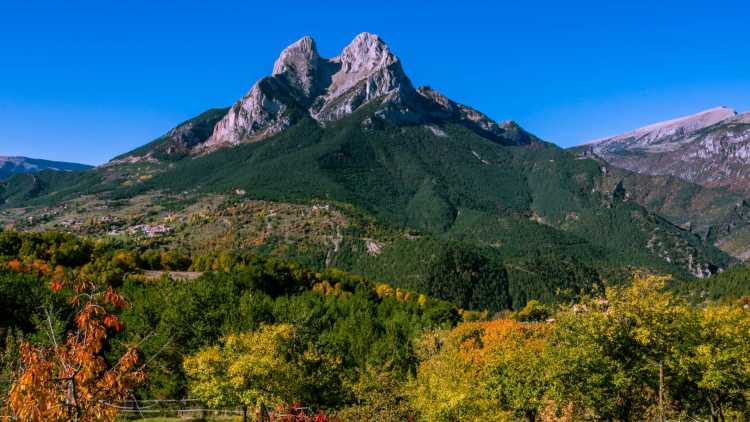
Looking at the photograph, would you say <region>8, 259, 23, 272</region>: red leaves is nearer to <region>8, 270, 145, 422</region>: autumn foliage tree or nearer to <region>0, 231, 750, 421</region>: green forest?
<region>0, 231, 750, 421</region>: green forest

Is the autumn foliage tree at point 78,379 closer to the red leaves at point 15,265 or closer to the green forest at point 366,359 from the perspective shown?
the green forest at point 366,359

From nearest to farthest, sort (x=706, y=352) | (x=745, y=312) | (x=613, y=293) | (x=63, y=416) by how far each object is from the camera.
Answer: (x=63, y=416) → (x=706, y=352) → (x=613, y=293) → (x=745, y=312)

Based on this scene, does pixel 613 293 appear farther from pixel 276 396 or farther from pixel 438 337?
pixel 438 337

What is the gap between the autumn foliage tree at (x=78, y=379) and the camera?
396 inches

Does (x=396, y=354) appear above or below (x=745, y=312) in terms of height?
below

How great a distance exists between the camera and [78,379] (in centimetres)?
1098

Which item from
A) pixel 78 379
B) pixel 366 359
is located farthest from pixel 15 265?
pixel 78 379

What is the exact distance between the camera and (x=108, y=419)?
11180 mm

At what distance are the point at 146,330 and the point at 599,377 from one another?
58401 millimetres

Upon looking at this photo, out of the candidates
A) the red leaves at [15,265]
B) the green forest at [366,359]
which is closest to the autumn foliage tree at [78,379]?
the green forest at [366,359]

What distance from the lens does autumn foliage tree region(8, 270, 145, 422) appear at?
33.0 ft

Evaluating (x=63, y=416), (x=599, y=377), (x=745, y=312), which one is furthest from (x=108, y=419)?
(x=745, y=312)

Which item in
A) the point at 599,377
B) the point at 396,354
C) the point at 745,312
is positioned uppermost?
the point at 745,312

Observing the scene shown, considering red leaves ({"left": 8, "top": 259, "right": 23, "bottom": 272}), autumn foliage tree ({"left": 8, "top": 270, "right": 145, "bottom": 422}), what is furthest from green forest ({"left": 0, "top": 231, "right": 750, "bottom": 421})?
red leaves ({"left": 8, "top": 259, "right": 23, "bottom": 272})
